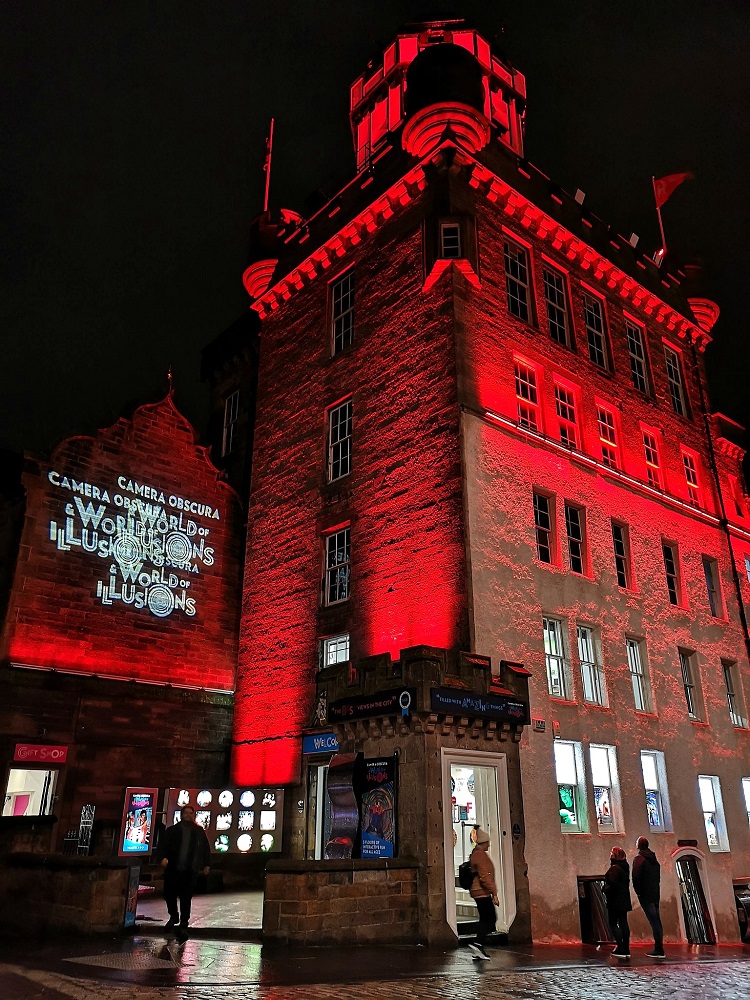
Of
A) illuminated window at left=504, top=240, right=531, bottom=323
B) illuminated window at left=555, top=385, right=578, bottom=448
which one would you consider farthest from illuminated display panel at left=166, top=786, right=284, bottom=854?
illuminated window at left=504, top=240, right=531, bottom=323

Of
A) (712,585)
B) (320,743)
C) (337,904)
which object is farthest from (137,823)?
(712,585)

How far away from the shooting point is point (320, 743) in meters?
19.0

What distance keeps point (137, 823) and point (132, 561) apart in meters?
7.15

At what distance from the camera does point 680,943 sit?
61.4 ft

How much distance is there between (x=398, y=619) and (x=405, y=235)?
38.1 feet

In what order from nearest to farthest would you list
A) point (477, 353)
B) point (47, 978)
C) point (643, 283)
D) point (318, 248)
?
1. point (47, 978)
2. point (477, 353)
3. point (318, 248)
4. point (643, 283)

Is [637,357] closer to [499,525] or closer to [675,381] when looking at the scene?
[675,381]

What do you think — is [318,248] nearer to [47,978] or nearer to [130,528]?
[130,528]

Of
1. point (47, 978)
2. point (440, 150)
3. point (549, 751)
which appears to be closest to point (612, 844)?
point (549, 751)

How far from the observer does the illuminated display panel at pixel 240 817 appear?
64.7ft

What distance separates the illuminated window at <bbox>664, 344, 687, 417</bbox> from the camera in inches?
1115

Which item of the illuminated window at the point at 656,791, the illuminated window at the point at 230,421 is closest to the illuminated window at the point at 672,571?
the illuminated window at the point at 656,791

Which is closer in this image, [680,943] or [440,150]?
[680,943]

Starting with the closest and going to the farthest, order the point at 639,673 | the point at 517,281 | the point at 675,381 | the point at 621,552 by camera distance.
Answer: the point at 639,673 → the point at 621,552 → the point at 517,281 → the point at 675,381
